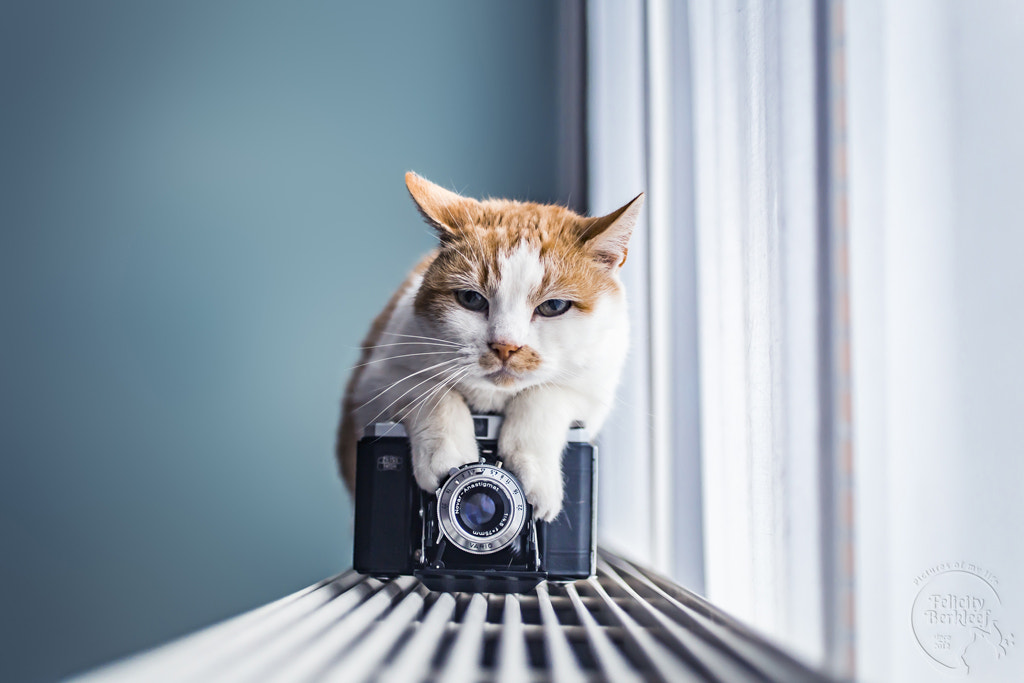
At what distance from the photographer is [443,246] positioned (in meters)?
0.87

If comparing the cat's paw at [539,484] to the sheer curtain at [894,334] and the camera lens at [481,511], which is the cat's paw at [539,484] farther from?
the sheer curtain at [894,334]

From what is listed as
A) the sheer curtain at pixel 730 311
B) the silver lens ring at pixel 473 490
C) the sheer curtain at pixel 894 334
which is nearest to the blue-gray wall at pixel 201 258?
the sheer curtain at pixel 730 311

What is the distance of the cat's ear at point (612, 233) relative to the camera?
0.80m

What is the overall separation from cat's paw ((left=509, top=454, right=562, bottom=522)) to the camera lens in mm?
35

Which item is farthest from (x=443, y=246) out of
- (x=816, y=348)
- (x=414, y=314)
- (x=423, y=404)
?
(x=816, y=348)

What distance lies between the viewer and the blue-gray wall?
1.54 meters

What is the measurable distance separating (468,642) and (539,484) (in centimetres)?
22

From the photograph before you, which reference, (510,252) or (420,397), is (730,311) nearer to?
(510,252)

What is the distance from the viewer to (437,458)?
0.70 m

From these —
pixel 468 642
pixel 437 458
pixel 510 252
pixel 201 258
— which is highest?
pixel 201 258

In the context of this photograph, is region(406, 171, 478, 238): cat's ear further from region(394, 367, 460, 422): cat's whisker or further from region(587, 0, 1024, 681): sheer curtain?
region(587, 0, 1024, 681): sheer curtain

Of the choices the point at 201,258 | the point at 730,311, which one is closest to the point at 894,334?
the point at 730,311

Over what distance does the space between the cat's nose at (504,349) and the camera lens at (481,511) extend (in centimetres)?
16

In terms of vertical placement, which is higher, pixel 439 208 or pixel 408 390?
pixel 439 208
